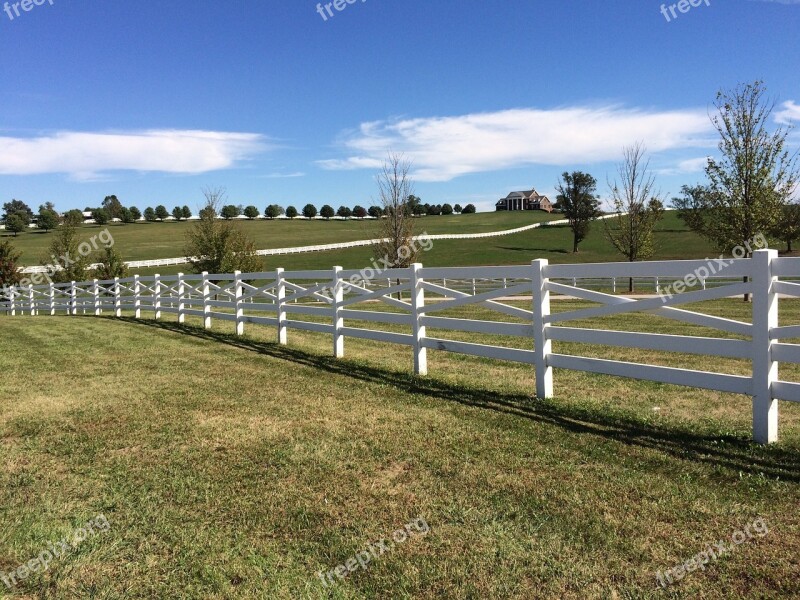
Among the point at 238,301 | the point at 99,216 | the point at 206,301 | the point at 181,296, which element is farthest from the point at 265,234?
the point at 238,301

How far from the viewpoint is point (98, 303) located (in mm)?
23875

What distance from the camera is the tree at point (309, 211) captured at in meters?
164

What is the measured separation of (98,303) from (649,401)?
22.4m

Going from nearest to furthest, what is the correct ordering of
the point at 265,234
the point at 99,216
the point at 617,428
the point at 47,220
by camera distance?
the point at 617,428, the point at 265,234, the point at 47,220, the point at 99,216

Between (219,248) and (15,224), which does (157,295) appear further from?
(15,224)

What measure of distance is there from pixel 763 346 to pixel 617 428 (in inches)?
60.7

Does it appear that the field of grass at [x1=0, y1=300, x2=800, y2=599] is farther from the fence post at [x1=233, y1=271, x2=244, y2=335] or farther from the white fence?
the fence post at [x1=233, y1=271, x2=244, y2=335]

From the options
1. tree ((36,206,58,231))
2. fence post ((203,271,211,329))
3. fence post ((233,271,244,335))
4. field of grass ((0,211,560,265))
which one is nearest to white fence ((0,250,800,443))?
fence post ((233,271,244,335))

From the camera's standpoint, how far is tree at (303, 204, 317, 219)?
164m

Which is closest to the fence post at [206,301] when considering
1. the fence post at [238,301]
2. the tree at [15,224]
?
the fence post at [238,301]

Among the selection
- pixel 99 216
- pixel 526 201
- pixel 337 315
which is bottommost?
pixel 337 315

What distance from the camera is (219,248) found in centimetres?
3275

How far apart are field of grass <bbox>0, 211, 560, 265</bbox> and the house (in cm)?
2996

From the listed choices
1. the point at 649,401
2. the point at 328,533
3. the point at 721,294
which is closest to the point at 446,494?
the point at 328,533
